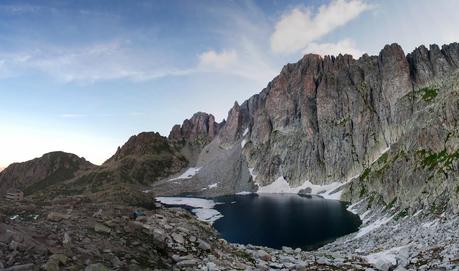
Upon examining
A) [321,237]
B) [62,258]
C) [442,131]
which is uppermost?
[442,131]

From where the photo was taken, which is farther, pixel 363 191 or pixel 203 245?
pixel 363 191

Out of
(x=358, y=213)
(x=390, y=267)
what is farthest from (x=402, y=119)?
(x=390, y=267)

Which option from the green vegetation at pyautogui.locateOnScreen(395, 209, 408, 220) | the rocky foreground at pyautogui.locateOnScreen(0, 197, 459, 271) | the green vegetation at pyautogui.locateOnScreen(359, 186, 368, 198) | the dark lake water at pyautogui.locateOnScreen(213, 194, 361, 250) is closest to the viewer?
the rocky foreground at pyautogui.locateOnScreen(0, 197, 459, 271)

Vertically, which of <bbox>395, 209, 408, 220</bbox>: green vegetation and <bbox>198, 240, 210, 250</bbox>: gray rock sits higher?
<bbox>198, 240, 210, 250</bbox>: gray rock

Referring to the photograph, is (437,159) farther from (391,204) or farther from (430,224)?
(430,224)

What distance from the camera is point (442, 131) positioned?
93.4 meters

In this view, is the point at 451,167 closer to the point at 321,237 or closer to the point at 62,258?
the point at 321,237

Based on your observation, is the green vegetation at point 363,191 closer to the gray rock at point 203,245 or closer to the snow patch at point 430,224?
the snow patch at point 430,224

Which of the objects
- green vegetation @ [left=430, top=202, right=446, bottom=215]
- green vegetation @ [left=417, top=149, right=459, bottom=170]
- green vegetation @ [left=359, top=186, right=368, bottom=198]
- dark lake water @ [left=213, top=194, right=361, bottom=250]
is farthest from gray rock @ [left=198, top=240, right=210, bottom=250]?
green vegetation @ [left=359, top=186, right=368, bottom=198]

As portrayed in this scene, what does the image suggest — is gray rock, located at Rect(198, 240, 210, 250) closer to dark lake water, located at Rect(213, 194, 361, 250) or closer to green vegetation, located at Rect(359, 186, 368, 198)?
dark lake water, located at Rect(213, 194, 361, 250)

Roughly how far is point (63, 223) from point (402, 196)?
8563 centimetres

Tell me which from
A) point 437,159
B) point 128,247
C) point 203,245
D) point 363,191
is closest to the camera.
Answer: point 128,247

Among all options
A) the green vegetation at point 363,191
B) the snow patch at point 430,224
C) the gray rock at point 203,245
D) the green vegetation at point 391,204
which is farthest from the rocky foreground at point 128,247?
the green vegetation at point 363,191

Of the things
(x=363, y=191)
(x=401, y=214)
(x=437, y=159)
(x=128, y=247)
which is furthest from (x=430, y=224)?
Result: (x=363, y=191)
